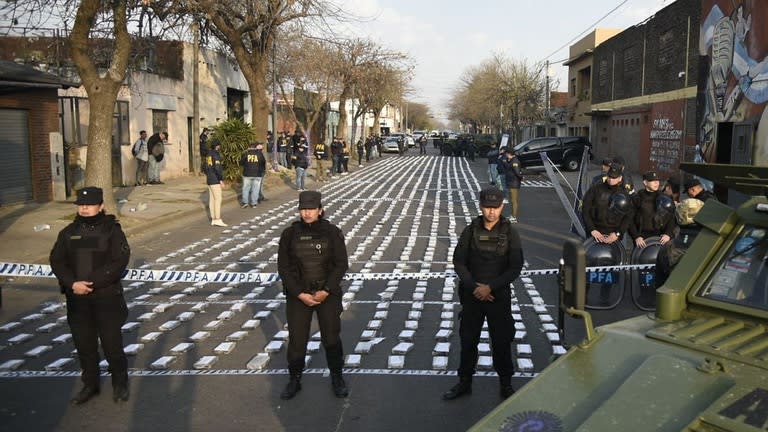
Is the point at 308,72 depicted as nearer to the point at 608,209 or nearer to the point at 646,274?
the point at 608,209

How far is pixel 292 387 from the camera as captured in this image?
17.8 feet

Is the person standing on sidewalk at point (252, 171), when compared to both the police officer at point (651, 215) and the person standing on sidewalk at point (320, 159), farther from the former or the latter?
the police officer at point (651, 215)

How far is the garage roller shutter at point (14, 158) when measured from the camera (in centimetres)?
1648

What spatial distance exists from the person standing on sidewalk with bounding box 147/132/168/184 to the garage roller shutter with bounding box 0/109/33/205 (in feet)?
18.2

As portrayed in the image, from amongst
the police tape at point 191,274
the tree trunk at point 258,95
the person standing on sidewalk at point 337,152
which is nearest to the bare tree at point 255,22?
the tree trunk at point 258,95

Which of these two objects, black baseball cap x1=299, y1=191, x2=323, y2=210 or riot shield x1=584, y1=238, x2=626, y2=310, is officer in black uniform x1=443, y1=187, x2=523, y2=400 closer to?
black baseball cap x1=299, y1=191, x2=323, y2=210

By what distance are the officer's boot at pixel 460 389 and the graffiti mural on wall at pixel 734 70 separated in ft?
38.1

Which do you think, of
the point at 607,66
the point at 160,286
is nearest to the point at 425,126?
the point at 607,66

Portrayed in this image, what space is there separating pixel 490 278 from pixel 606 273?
10.6 feet

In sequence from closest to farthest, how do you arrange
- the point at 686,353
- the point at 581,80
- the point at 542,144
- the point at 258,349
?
1. the point at 686,353
2. the point at 258,349
3. the point at 542,144
4. the point at 581,80

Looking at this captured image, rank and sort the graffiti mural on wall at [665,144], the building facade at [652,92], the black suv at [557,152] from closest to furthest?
the building facade at [652,92] → the graffiti mural on wall at [665,144] → the black suv at [557,152]

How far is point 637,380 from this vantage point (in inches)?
108

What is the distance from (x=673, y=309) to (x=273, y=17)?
19416mm

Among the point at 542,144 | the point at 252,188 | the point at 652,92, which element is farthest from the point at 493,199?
the point at 542,144
